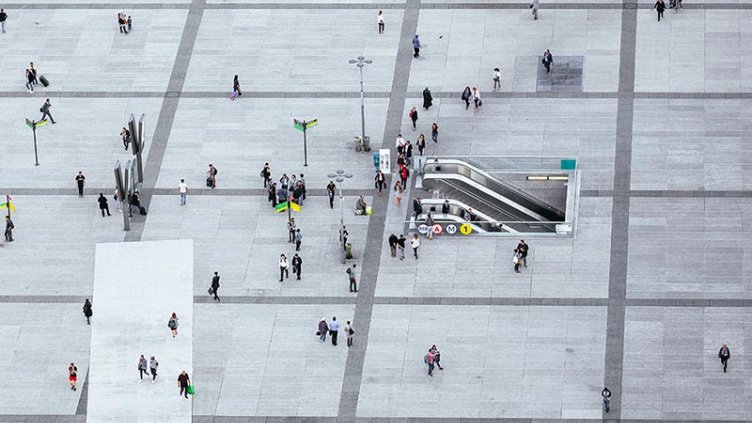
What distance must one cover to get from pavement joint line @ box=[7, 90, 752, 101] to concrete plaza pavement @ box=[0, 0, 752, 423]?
17 cm

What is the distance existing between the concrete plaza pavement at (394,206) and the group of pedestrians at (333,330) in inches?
16.2

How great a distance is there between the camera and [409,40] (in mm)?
121875

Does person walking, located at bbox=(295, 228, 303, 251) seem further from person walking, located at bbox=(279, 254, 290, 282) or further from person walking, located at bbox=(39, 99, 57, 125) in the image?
person walking, located at bbox=(39, 99, 57, 125)

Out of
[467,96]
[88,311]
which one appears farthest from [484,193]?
[88,311]

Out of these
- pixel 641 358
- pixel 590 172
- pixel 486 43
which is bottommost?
pixel 641 358

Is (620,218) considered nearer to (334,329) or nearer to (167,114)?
(334,329)

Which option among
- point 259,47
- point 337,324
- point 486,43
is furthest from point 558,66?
point 337,324

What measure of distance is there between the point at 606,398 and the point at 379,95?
26.1 metres

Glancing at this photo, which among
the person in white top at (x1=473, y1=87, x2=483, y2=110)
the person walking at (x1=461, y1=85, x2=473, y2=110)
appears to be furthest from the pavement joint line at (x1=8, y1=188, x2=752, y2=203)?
the person in white top at (x1=473, y1=87, x2=483, y2=110)

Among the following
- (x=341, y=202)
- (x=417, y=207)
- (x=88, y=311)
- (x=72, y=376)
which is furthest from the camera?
(x=417, y=207)

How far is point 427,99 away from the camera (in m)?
117

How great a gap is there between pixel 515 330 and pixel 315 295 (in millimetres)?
9428

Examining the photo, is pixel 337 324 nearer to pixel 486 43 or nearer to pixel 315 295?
pixel 315 295

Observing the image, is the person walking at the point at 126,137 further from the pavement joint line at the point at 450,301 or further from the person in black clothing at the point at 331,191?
the pavement joint line at the point at 450,301
